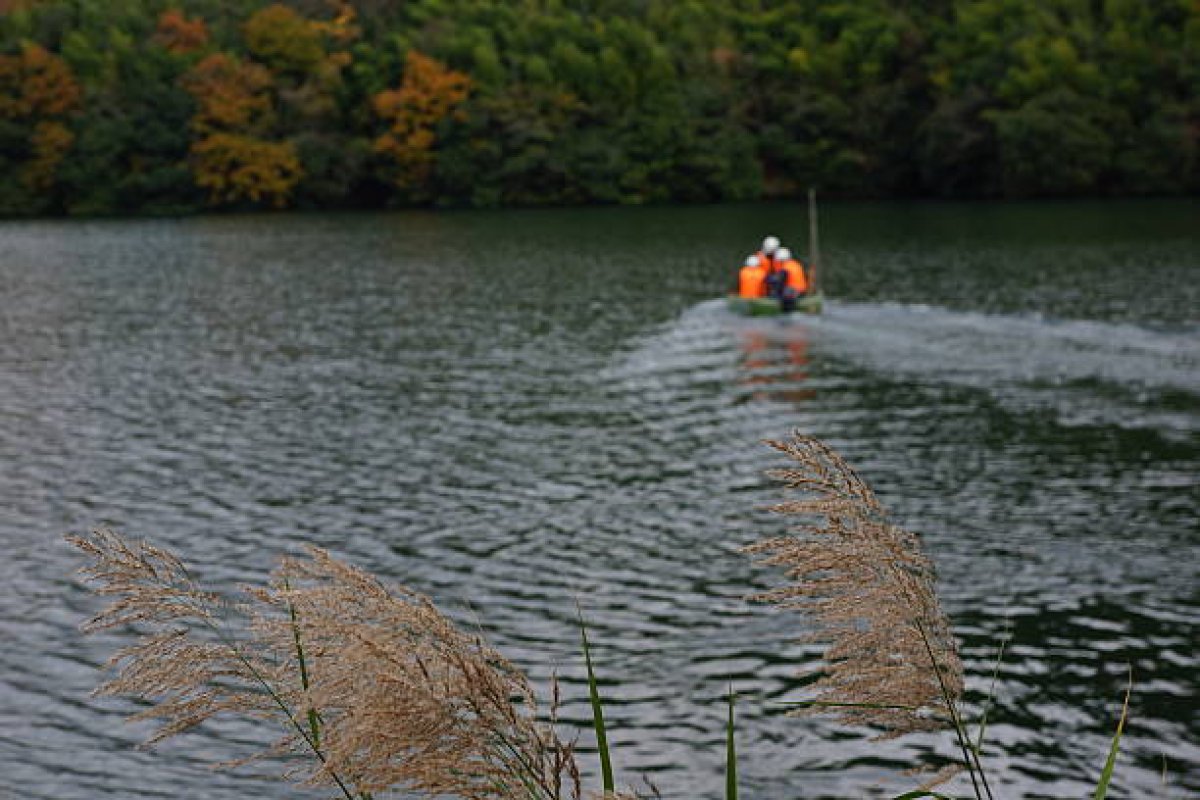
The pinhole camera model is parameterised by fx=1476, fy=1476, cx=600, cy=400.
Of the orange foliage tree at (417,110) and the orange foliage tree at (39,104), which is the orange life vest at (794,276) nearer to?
the orange foliage tree at (417,110)

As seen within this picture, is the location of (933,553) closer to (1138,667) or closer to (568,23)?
(1138,667)

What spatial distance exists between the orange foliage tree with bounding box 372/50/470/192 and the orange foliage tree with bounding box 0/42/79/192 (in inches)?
723

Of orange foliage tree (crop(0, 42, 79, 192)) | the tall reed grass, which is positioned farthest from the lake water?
orange foliage tree (crop(0, 42, 79, 192))

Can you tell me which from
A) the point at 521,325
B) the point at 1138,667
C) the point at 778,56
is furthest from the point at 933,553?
the point at 778,56

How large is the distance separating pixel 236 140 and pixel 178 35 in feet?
37.2

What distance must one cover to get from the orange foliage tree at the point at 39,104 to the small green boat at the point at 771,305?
64.1m

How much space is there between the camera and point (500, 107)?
8581 cm

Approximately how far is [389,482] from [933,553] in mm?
7228

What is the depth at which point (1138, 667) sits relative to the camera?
11.6 metres

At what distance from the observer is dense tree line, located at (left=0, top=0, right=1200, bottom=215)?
276 ft

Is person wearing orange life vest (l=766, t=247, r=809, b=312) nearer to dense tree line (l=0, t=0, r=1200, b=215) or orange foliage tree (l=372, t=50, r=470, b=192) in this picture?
dense tree line (l=0, t=0, r=1200, b=215)

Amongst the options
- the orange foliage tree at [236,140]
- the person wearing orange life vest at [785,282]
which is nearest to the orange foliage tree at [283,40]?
the orange foliage tree at [236,140]

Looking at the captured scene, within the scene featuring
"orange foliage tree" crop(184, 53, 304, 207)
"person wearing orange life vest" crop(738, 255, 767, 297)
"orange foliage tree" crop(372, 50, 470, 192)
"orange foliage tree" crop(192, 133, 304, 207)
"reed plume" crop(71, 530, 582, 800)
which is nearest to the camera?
"reed plume" crop(71, 530, 582, 800)

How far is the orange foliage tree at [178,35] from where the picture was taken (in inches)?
3583
